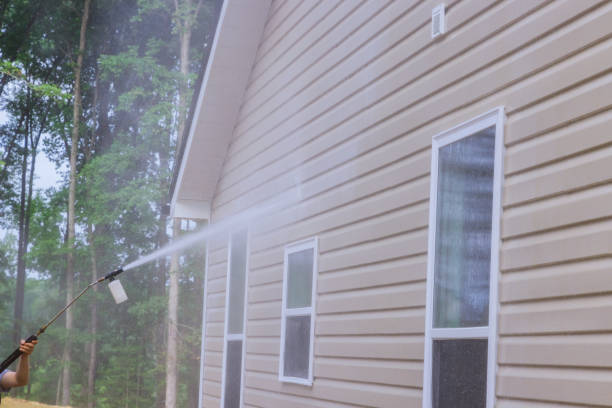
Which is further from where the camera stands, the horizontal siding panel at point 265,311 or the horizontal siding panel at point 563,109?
the horizontal siding panel at point 265,311

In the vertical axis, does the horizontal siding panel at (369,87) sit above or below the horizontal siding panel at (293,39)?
below

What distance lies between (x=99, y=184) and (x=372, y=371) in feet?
69.5

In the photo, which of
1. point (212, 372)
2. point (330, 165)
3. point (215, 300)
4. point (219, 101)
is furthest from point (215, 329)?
point (330, 165)

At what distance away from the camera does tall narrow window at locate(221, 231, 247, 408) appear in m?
9.41

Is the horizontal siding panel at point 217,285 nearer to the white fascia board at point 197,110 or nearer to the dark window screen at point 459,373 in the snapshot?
the white fascia board at point 197,110

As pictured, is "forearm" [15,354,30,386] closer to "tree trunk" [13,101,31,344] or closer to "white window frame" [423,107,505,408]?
"white window frame" [423,107,505,408]

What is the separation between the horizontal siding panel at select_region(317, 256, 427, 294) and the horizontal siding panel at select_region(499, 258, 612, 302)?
1.05 metres

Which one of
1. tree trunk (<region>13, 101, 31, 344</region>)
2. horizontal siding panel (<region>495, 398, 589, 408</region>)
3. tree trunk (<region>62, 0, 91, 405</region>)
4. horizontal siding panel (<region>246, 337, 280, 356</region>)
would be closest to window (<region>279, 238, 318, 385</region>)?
horizontal siding panel (<region>246, 337, 280, 356</region>)

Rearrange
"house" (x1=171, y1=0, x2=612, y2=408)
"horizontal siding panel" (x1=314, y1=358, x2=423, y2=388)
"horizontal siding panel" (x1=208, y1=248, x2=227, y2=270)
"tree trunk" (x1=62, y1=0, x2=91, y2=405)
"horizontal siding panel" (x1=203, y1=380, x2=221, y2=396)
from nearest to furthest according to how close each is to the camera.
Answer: "house" (x1=171, y1=0, x2=612, y2=408) → "horizontal siding panel" (x1=314, y1=358, x2=423, y2=388) → "horizontal siding panel" (x1=203, y1=380, x2=221, y2=396) → "horizontal siding panel" (x1=208, y1=248, x2=227, y2=270) → "tree trunk" (x1=62, y1=0, x2=91, y2=405)

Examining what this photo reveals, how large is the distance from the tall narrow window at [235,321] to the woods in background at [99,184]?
1388 centimetres

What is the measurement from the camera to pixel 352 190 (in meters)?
6.78

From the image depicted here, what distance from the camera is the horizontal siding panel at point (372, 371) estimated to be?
548 cm

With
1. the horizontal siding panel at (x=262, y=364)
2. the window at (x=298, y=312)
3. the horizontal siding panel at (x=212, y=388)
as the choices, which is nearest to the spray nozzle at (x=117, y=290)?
the window at (x=298, y=312)

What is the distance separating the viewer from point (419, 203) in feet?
18.5
